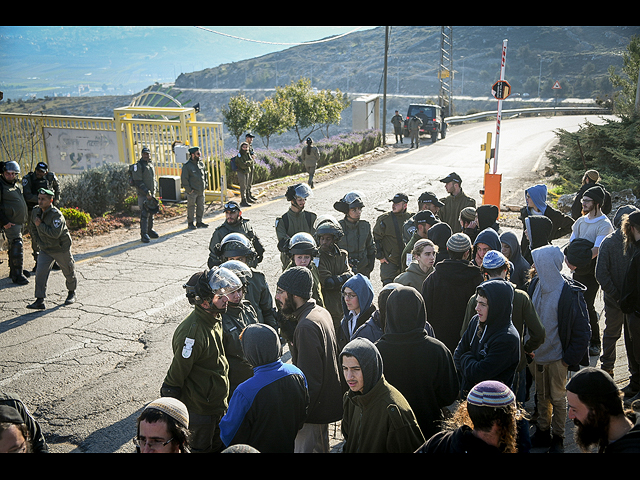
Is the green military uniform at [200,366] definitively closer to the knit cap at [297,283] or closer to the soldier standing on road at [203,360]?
the soldier standing on road at [203,360]

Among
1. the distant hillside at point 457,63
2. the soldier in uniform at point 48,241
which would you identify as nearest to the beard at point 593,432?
the soldier in uniform at point 48,241

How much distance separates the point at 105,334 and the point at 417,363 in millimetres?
5276

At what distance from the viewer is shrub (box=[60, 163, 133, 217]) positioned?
13.7 metres

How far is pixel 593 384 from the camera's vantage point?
107 inches

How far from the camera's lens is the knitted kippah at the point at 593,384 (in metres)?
2.70

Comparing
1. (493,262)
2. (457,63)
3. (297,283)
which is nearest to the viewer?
(297,283)

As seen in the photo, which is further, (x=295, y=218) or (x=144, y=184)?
(x=144, y=184)

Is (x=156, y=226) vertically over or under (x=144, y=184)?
under

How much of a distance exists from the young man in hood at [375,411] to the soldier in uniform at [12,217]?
802 cm

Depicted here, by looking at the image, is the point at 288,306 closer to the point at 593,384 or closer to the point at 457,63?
the point at 593,384

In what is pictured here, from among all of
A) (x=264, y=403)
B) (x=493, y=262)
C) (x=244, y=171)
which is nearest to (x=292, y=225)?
(x=493, y=262)

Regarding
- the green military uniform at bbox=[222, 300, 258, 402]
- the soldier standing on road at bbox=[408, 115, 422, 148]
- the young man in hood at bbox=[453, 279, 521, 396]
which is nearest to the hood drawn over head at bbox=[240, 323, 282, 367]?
the green military uniform at bbox=[222, 300, 258, 402]
